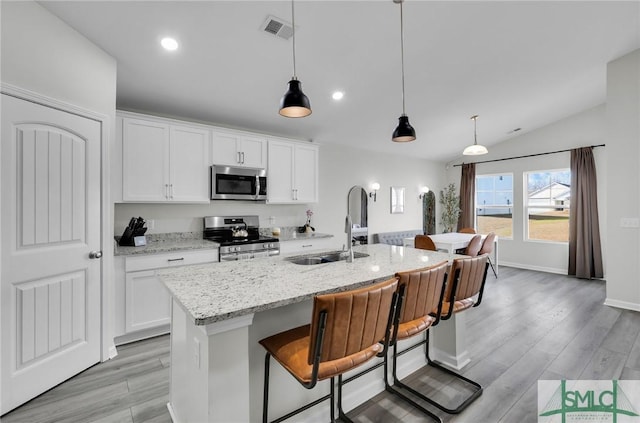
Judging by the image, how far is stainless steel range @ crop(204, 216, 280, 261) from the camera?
339 centimetres

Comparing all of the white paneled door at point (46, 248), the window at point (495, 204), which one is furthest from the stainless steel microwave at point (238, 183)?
the window at point (495, 204)

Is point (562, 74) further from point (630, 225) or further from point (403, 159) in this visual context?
point (403, 159)

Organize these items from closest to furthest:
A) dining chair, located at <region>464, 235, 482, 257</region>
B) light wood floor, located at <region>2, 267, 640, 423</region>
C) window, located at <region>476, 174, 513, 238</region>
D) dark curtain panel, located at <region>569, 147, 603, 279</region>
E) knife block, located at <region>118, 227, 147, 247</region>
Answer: light wood floor, located at <region>2, 267, 640, 423</region> → knife block, located at <region>118, 227, 147, 247</region> → dining chair, located at <region>464, 235, 482, 257</region> → dark curtain panel, located at <region>569, 147, 603, 279</region> → window, located at <region>476, 174, 513, 238</region>

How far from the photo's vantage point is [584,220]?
17.0 feet

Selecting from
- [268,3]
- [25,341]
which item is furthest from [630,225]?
[25,341]

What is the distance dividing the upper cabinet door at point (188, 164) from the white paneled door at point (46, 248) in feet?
2.92

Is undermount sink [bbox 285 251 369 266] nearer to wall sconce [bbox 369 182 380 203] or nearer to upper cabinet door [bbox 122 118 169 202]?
upper cabinet door [bbox 122 118 169 202]

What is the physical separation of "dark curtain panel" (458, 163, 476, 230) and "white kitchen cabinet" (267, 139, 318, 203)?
13.7 feet

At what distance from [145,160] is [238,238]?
134 centimetres

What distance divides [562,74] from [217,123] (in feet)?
15.3

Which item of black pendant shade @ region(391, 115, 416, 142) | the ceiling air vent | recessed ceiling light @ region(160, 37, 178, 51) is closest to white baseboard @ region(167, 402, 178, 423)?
black pendant shade @ region(391, 115, 416, 142)

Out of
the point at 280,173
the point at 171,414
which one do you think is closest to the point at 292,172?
the point at 280,173

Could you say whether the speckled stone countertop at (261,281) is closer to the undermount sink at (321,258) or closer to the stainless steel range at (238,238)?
the undermount sink at (321,258)

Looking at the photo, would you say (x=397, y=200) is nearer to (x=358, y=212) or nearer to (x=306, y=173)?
(x=358, y=212)
